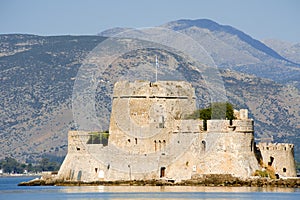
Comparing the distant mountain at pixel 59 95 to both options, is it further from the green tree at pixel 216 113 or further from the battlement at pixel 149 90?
the battlement at pixel 149 90

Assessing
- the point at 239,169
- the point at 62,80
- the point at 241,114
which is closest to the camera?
the point at 239,169

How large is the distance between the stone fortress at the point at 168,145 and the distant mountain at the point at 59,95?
2364 inches

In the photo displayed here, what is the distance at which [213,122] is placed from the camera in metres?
61.2

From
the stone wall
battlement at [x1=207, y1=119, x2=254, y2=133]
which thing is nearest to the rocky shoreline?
the stone wall

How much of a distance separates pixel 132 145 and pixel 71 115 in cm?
8226

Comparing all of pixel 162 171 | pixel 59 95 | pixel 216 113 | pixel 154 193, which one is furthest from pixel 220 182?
pixel 59 95

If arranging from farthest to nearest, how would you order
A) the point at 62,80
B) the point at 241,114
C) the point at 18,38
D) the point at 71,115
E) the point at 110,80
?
the point at 18,38
the point at 62,80
the point at 71,115
the point at 110,80
the point at 241,114

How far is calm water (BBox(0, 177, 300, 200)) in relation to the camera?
2119 inches

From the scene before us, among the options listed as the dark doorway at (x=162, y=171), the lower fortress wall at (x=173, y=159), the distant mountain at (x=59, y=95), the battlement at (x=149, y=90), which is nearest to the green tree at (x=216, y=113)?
the battlement at (x=149, y=90)

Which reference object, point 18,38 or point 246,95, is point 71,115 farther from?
point 18,38

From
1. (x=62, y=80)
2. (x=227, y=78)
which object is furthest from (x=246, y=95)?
(x=62, y=80)

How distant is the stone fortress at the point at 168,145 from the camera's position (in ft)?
199

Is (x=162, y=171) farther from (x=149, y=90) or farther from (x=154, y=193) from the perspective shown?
(x=154, y=193)

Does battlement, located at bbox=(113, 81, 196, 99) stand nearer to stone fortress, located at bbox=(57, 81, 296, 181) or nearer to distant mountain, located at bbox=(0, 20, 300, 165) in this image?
stone fortress, located at bbox=(57, 81, 296, 181)
